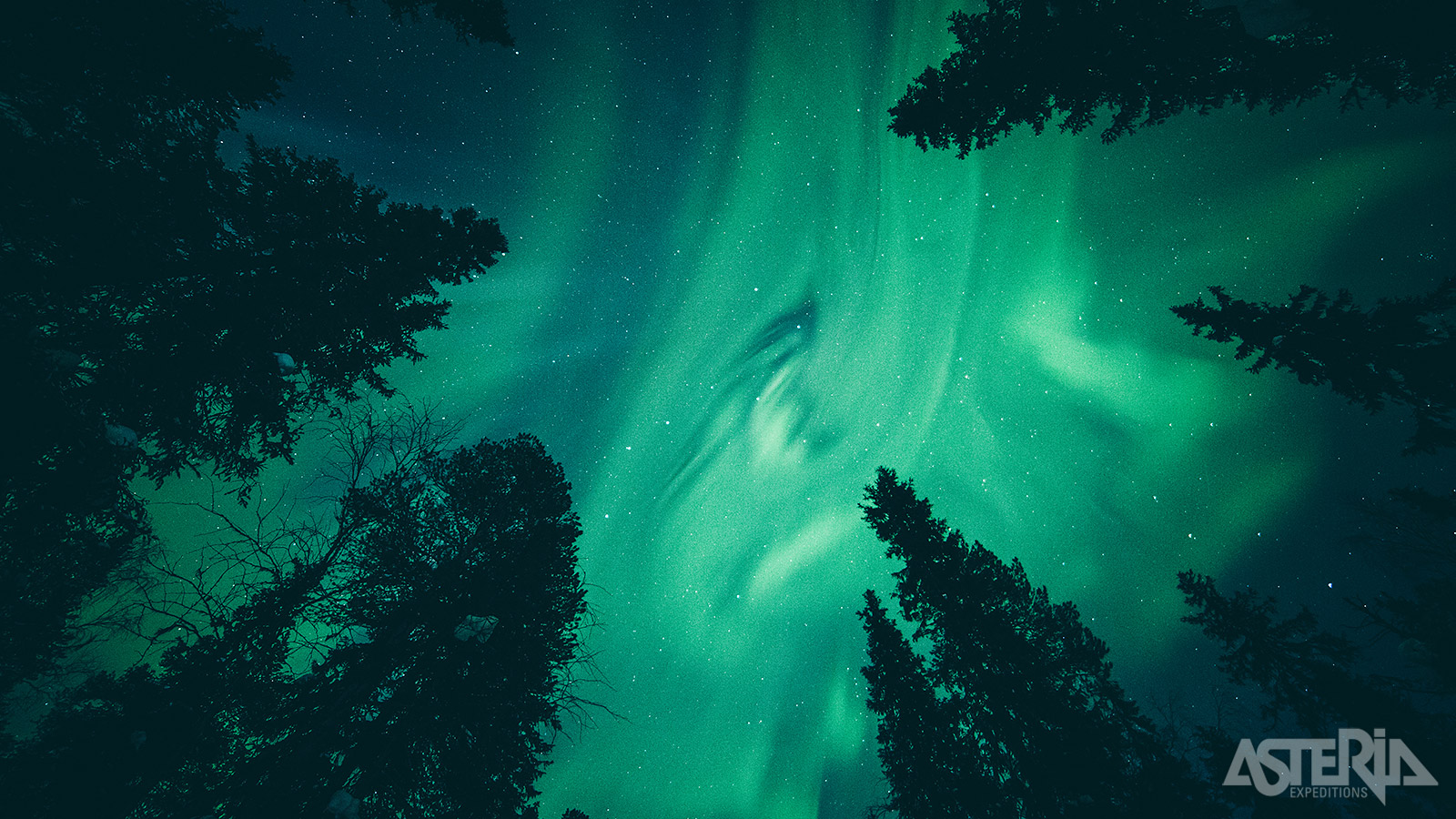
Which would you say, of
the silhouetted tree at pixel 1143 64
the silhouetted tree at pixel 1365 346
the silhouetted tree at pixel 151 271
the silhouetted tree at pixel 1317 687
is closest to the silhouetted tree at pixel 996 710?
the silhouetted tree at pixel 1317 687

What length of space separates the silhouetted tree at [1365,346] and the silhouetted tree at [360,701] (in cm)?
1518

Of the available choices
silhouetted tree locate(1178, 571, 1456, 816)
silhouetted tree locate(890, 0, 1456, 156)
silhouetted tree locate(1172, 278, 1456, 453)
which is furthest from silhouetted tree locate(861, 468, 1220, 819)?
silhouetted tree locate(890, 0, 1456, 156)

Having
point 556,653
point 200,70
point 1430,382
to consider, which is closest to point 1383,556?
point 1430,382

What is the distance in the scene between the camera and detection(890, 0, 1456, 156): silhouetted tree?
6.38 metres

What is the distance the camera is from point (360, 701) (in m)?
5.82

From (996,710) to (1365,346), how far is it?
10053 millimetres

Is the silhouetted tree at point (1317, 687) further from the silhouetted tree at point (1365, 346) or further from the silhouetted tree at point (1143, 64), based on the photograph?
the silhouetted tree at point (1143, 64)

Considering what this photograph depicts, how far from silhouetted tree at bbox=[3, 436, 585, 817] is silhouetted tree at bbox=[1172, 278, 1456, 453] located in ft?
49.8

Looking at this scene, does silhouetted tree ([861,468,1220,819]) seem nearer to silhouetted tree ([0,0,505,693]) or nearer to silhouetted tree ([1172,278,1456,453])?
silhouetted tree ([1172,278,1456,453])

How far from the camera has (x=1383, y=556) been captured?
1020 centimetres

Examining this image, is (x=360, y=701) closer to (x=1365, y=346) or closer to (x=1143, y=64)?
(x=1143, y=64)

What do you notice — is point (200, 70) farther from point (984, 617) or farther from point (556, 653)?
point (984, 617)

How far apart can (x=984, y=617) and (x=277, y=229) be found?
14.9 meters

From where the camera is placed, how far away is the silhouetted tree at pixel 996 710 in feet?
27.3
